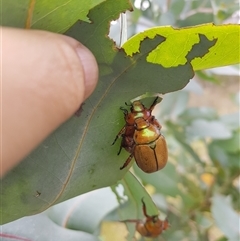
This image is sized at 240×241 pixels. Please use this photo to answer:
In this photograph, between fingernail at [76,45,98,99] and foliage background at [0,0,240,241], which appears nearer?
fingernail at [76,45,98,99]

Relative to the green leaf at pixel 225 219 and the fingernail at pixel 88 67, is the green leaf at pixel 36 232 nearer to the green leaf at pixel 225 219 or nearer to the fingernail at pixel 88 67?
the fingernail at pixel 88 67

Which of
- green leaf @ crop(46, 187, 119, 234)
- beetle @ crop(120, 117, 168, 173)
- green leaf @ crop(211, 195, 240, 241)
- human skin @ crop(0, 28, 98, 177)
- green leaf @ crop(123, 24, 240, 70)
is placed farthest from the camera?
green leaf @ crop(211, 195, 240, 241)

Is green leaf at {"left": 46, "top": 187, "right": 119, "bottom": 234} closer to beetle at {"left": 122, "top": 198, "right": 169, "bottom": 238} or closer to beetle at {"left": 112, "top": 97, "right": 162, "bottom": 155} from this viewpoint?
beetle at {"left": 122, "top": 198, "right": 169, "bottom": 238}

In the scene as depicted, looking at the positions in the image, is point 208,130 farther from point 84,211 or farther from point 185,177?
point 84,211

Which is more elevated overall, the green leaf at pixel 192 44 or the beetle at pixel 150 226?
the green leaf at pixel 192 44

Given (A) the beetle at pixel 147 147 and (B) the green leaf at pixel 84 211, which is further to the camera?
(B) the green leaf at pixel 84 211

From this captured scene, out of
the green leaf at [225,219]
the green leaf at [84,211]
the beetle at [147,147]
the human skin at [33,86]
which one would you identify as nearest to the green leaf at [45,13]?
the human skin at [33,86]

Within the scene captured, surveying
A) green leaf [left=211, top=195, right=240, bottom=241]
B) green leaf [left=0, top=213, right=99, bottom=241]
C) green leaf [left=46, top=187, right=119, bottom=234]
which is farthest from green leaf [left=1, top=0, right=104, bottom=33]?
green leaf [left=211, top=195, right=240, bottom=241]
